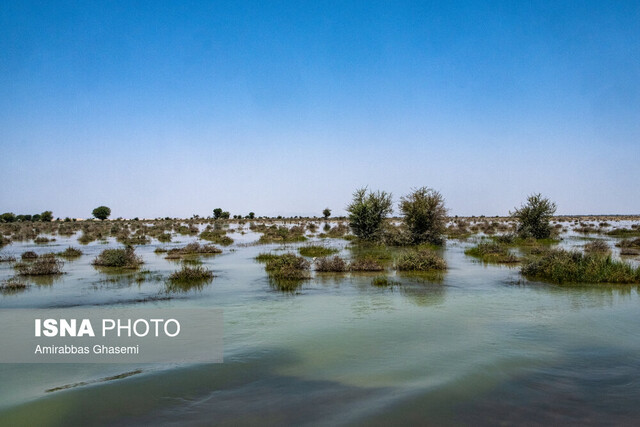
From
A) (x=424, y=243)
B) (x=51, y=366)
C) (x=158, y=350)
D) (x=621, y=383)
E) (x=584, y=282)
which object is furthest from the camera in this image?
(x=424, y=243)

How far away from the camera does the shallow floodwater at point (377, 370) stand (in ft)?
18.4

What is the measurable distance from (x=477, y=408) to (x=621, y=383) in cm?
257

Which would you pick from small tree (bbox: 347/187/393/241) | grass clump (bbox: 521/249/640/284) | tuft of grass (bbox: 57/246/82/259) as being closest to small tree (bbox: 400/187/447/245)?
small tree (bbox: 347/187/393/241)

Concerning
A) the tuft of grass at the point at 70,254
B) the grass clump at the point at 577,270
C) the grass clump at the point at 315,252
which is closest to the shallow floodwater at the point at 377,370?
the grass clump at the point at 577,270

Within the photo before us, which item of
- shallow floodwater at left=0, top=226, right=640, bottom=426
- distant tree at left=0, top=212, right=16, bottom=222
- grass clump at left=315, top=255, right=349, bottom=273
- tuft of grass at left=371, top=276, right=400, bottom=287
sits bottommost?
shallow floodwater at left=0, top=226, right=640, bottom=426

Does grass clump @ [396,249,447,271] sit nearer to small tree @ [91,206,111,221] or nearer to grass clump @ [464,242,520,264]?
grass clump @ [464,242,520,264]

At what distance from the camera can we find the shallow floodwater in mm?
5594

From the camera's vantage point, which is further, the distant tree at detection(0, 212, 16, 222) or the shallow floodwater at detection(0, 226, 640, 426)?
the distant tree at detection(0, 212, 16, 222)

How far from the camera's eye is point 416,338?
28.5 ft

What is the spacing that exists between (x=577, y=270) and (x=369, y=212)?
58.9 ft

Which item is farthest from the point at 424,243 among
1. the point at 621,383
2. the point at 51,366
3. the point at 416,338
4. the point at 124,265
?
the point at 51,366

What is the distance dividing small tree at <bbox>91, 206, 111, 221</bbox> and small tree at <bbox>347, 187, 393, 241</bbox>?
77136 millimetres

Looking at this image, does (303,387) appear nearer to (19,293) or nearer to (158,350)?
(158,350)

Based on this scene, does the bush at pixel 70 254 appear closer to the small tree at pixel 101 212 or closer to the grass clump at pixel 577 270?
the grass clump at pixel 577 270
